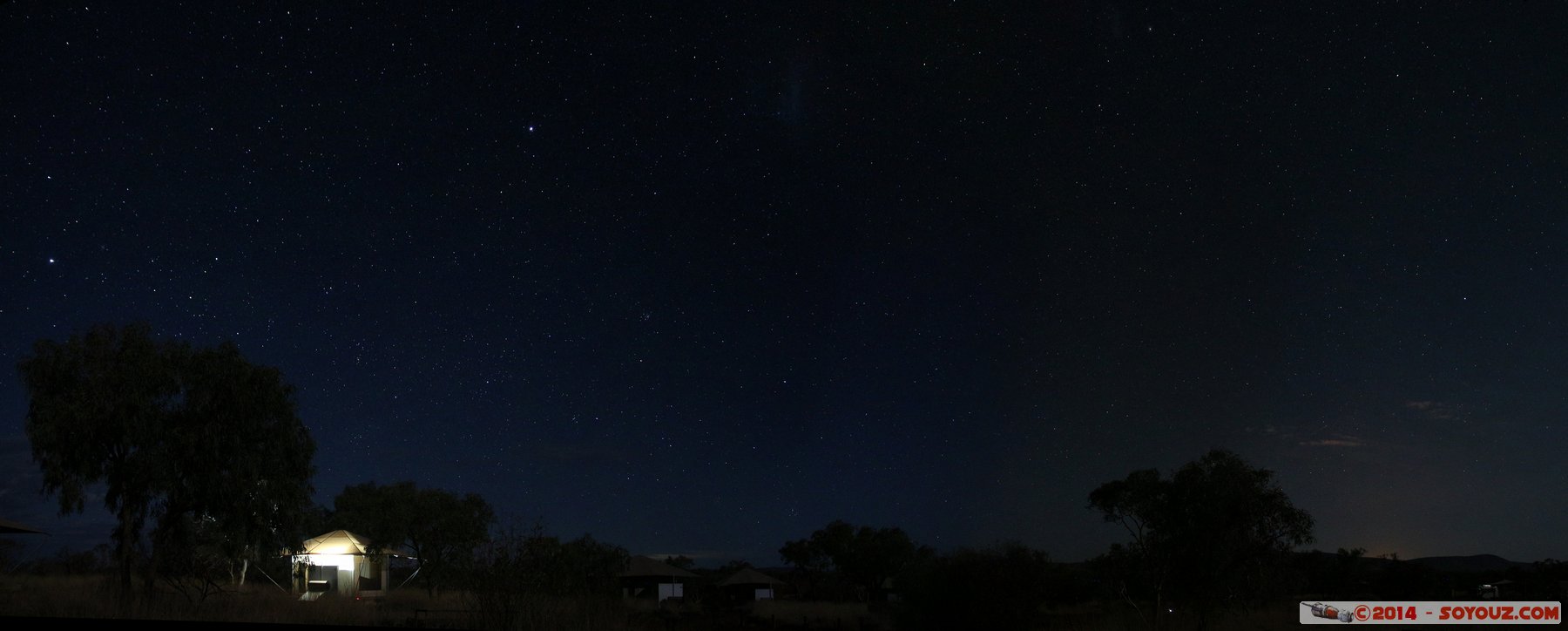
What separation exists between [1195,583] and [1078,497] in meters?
2.48

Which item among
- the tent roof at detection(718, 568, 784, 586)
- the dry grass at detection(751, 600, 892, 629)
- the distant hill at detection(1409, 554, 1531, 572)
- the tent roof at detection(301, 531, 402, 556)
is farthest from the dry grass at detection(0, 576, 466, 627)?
the distant hill at detection(1409, 554, 1531, 572)

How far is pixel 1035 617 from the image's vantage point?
11938 millimetres

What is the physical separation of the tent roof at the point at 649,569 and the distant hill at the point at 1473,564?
18900 millimetres

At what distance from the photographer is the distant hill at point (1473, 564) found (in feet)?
39.4

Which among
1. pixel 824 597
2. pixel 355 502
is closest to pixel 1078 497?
pixel 824 597

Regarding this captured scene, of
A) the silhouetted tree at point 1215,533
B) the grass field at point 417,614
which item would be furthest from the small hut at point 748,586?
the silhouetted tree at point 1215,533

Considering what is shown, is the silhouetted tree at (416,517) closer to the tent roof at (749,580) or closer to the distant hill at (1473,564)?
the tent roof at (749,580)

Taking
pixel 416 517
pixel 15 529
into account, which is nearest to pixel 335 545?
pixel 416 517

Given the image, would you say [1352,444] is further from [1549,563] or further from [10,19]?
[10,19]

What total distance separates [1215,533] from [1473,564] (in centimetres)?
308

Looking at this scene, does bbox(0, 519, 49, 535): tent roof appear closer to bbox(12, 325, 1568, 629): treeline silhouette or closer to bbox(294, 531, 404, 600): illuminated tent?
bbox(12, 325, 1568, 629): treeline silhouette

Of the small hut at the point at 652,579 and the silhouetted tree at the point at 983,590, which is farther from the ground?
the silhouetted tree at the point at 983,590

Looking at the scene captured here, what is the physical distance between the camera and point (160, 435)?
13688 millimetres

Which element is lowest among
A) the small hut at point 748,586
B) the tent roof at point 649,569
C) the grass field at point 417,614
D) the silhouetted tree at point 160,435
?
the small hut at point 748,586
